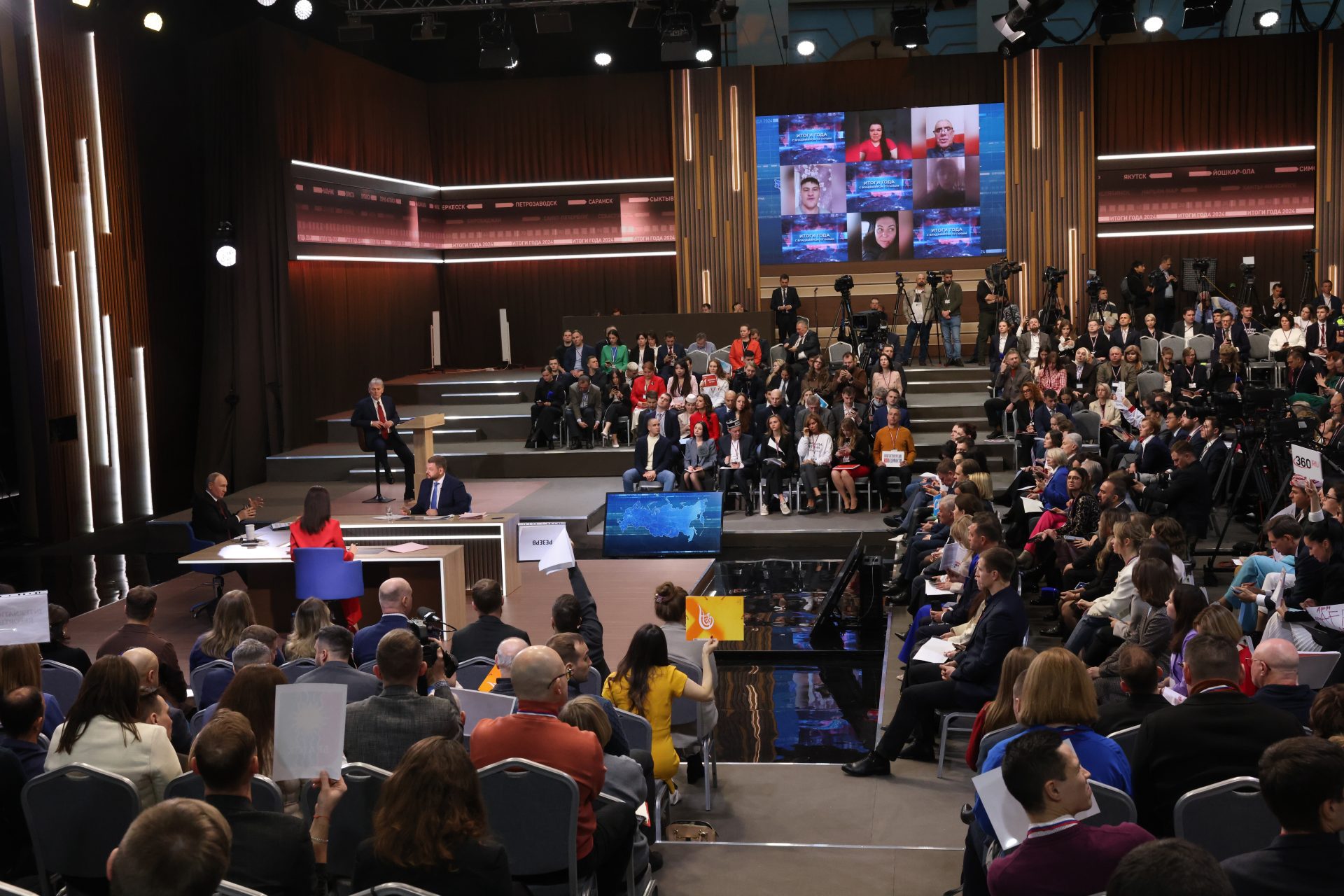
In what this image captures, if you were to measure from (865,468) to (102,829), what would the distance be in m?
9.16

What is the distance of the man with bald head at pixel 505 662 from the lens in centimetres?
427

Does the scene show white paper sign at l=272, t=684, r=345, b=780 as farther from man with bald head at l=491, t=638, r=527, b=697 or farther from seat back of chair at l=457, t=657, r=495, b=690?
seat back of chair at l=457, t=657, r=495, b=690

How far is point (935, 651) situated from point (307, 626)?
282cm

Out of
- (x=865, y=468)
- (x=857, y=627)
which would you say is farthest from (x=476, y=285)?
(x=857, y=627)

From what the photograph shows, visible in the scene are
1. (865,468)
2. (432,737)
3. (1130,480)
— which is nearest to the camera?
(432,737)

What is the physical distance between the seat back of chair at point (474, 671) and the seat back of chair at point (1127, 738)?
7.76 feet

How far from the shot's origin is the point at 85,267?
12.3 m

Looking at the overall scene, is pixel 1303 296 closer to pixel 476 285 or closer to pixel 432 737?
pixel 476 285

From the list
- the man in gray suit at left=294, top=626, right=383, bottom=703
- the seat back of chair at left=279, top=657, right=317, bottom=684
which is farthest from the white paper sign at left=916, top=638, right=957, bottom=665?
the seat back of chair at left=279, top=657, right=317, bottom=684

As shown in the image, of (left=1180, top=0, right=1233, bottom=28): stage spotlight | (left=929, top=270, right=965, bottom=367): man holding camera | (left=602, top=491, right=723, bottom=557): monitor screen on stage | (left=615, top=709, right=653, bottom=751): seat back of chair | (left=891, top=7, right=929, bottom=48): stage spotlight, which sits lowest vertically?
(left=602, top=491, right=723, bottom=557): monitor screen on stage

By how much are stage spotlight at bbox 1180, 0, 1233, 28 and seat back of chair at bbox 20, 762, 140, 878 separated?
523 inches

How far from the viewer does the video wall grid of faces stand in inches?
710

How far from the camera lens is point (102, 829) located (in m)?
3.45

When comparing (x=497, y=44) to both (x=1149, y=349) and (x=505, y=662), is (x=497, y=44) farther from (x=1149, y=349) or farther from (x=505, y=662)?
(x=505, y=662)
